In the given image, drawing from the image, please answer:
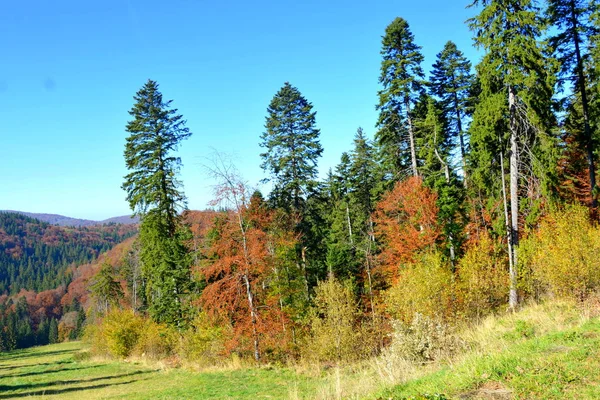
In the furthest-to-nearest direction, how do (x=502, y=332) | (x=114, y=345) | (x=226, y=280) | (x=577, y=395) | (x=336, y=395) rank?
(x=114, y=345) → (x=226, y=280) → (x=502, y=332) → (x=336, y=395) → (x=577, y=395)

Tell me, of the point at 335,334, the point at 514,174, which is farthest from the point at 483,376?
the point at 335,334

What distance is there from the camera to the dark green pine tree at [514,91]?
52.8 feet

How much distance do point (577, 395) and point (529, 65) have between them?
1487 cm

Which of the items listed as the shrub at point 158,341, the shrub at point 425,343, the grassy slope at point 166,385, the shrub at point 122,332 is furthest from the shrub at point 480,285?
the shrub at point 122,332

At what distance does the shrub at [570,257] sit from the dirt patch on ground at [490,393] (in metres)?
9.81

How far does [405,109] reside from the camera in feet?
82.8

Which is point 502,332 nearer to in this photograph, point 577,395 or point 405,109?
point 577,395

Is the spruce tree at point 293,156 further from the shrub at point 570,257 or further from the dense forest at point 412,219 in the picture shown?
the shrub at point 570,257

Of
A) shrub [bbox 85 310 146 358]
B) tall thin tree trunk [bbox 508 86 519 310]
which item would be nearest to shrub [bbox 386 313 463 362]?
tall thin tree trunk [bbox 508 86 519 310]

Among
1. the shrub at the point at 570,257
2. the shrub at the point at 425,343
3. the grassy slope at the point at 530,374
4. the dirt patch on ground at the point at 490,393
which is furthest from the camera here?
the shrub at the point at 570,257

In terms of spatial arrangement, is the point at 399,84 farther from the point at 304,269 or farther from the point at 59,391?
the point at 59,391

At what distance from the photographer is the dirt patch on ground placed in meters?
6.10

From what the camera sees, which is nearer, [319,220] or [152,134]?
[152,134]

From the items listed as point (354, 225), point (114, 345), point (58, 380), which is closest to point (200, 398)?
point (58, 380)
